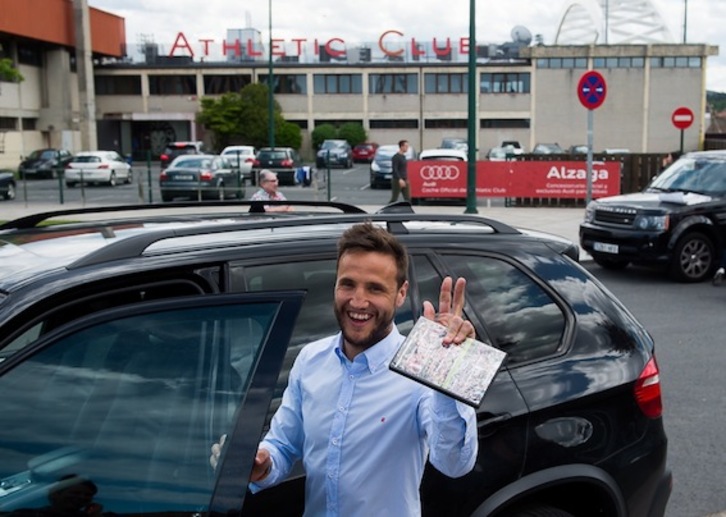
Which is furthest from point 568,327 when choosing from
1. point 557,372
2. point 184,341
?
point 184,341

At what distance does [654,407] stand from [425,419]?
1.65 metres

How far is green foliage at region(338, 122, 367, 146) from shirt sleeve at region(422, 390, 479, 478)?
205 feet

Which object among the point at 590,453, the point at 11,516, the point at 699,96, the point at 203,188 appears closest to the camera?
the point at 11,516

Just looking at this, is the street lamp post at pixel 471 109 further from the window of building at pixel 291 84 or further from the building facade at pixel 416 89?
the window of building at pixel 291 84

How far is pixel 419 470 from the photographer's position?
2.39 meters

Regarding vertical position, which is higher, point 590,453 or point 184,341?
point 184,341

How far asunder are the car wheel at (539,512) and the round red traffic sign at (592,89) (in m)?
12.8

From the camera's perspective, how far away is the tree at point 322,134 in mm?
64500

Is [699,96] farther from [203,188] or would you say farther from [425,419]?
[425,419]

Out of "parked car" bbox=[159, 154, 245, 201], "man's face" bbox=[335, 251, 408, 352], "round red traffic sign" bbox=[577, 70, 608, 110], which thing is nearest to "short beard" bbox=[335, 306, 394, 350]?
"man's face" bbox=[335, 251, 408, 352]

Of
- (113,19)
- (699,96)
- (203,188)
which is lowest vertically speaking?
(203,188)

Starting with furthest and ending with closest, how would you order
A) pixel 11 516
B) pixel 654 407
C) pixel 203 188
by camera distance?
pixel 203 188, pixel 654 407, pixel 11 516

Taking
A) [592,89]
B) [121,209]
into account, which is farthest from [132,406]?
[592,89]

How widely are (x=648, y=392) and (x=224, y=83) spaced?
67.6m
